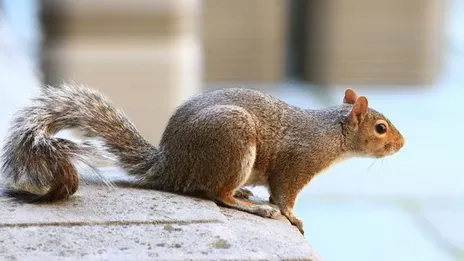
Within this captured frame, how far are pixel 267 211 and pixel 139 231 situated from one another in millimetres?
283

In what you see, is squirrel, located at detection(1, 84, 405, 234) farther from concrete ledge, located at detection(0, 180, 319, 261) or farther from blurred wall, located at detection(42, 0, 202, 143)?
blurred wall, located at detection(42, 0, 202, 143)

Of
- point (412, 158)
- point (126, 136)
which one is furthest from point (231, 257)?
point (412, 158)

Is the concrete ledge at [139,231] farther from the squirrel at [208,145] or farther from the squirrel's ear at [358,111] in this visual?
the squirrel's ear at [358,111]

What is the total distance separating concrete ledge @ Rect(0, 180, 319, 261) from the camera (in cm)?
111

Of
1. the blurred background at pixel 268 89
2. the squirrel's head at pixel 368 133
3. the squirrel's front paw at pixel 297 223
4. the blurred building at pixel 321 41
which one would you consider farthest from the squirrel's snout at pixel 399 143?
the blurred building at pixel 321 41

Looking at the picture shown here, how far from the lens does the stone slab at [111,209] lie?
125cm

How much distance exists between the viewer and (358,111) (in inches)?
62.2

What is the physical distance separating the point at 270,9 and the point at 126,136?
4170 millimetres

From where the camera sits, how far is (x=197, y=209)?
135 cm

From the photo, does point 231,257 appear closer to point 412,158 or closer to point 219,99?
point 219,99

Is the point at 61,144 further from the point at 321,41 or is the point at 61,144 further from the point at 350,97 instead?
the point at 321,41

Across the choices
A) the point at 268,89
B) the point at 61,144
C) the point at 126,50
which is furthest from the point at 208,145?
the point at 268,89

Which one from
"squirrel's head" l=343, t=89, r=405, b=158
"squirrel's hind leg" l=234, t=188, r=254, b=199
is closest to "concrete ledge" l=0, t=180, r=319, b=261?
"squirrel's hind leg" l=234, t=188, r=254, b=199

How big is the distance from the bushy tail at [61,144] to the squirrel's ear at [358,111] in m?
0.37
